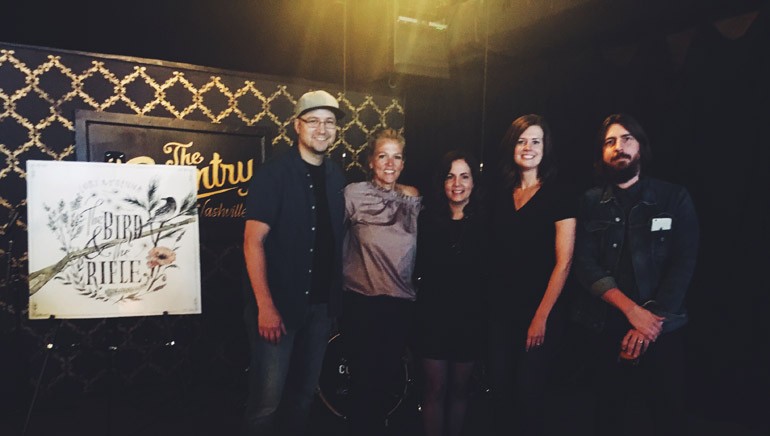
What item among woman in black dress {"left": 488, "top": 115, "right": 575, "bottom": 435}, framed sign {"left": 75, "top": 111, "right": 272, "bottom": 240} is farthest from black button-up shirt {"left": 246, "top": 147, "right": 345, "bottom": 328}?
framed sign {"left": 75, "top": 111, "right": 272, "bottom": 240}

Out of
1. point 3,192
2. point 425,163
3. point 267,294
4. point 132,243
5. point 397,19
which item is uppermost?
point 397,19

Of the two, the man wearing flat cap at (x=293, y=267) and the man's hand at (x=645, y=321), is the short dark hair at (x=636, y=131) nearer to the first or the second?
the man's hand at (x=645, y=321)

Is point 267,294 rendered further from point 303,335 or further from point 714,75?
point 714,75

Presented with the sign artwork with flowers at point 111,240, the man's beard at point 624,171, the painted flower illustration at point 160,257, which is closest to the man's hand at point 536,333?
the man's beard at point 624,171

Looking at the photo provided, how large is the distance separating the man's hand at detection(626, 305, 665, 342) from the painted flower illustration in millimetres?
2240

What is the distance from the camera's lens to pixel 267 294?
7.47 feet

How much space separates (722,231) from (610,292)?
141 cm

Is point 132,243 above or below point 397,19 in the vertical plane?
below

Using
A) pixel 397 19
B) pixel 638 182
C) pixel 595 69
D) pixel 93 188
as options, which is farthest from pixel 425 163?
pixel 93 188

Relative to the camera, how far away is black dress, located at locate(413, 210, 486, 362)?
2.40m

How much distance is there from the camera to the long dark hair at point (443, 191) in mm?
2516

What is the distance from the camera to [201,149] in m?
3.97

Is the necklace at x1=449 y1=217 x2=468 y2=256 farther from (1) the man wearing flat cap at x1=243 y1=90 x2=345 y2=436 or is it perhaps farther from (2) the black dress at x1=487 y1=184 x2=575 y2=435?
(1) the man wearing flat cap at x1=243 y1=90 x2=345 y2=436

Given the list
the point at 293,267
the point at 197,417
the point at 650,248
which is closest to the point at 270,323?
the point at 293,267
